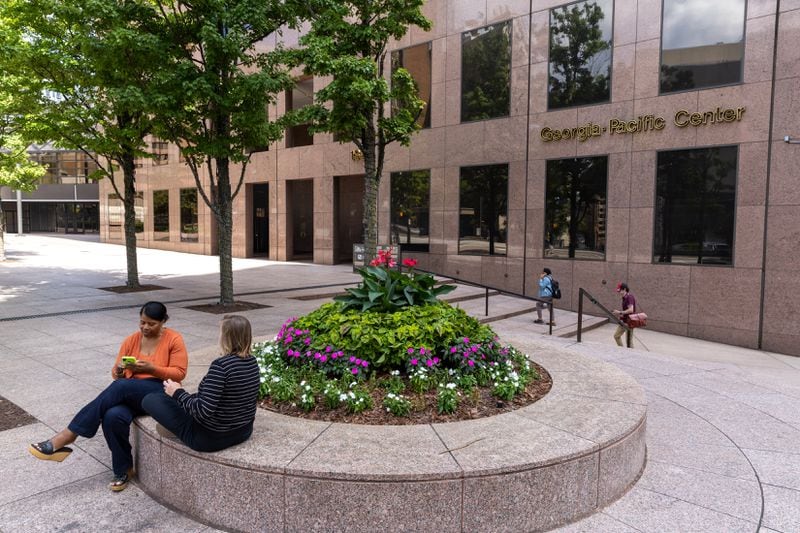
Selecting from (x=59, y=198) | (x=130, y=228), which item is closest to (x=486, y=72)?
(x=130, y=228)

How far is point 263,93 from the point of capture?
12.6 meters

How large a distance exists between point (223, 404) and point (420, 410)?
1827mm

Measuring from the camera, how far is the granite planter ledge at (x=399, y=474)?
372 cm

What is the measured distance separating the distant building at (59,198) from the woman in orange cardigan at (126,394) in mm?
57763

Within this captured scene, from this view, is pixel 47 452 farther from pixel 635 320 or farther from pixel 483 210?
pixel 483 210

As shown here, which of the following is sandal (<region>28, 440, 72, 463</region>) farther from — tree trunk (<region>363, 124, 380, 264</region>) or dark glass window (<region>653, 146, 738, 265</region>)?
dark glass window (<region>653, 146, 738, 265</region>)

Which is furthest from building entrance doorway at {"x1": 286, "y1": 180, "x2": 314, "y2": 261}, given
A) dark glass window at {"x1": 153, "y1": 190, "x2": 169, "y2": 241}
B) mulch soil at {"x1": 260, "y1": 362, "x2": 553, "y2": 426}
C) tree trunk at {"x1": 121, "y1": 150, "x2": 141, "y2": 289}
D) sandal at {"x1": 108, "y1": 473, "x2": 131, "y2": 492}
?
sandal at {"x1": 108, "y1": 473, "x2": 131, "y2": 492}

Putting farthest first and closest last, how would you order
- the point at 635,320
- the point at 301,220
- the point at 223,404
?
the point at 301,220
the point at 635,320
the point at 223,404

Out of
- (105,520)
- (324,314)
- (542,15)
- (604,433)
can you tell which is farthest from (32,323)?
(542,15)

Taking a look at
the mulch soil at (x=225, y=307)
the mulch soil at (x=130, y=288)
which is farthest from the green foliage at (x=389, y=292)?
the mulch soil at (x=130, y=288)

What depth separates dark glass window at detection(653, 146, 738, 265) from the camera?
1501 centimetres

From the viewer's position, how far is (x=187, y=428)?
4121 millimetres

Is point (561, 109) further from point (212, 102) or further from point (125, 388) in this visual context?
point (125, 388)

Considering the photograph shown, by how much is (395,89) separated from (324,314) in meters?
9.45
